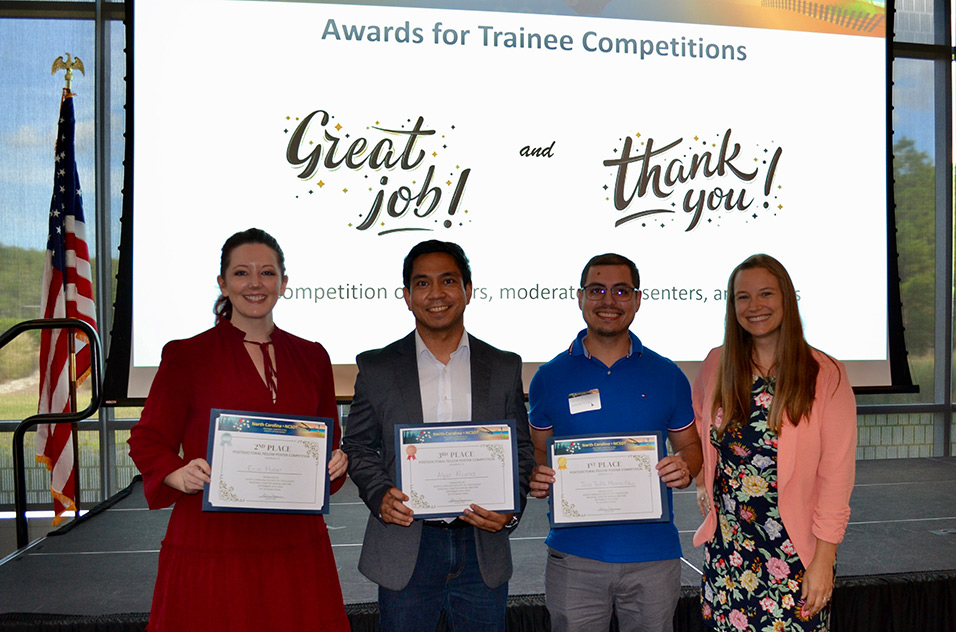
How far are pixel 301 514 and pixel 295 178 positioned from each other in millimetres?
3099

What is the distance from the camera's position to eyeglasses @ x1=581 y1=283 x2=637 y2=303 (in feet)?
7.33

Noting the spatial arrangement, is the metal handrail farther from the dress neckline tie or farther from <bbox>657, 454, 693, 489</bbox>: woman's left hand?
<bbox>657, 454, 693, 489</bbox>: woman's left hand

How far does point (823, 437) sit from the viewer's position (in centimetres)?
206

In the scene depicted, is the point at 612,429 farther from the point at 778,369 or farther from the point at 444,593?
the point at 444,593

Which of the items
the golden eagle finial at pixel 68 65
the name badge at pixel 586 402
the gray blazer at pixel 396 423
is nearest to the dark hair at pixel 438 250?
the gray blazer at pixel 396 423

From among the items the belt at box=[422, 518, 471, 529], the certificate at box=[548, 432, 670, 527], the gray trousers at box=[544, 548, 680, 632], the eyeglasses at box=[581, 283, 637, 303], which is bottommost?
the gray trousers at box=[544, 548, 680, 632]

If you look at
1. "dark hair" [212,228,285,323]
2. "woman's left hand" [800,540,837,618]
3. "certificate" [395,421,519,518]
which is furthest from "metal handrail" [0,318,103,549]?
"woman's left hand" [800,540,837,618]

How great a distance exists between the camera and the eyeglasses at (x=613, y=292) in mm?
2234

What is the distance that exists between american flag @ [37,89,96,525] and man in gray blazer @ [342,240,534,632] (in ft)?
12.4

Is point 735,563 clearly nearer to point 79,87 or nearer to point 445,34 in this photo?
point 445,34

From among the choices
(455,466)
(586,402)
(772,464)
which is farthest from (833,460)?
(455,466)

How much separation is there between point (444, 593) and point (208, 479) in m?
0.75

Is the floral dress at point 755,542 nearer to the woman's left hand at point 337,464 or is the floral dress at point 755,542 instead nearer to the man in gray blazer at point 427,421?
the man in gray blazer at point 427,421

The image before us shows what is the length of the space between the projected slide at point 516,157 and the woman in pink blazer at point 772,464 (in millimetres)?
2651
